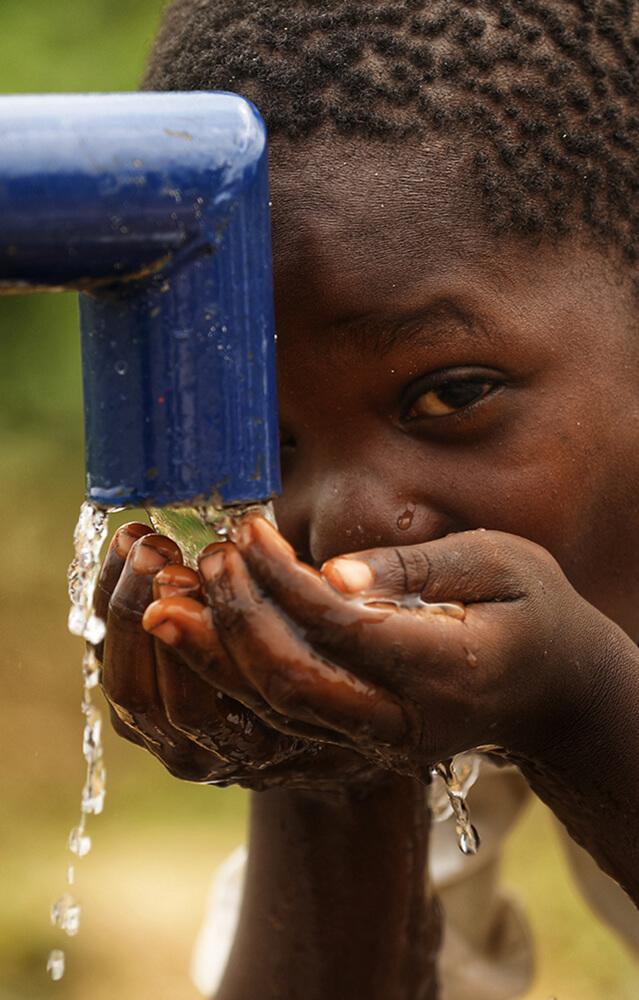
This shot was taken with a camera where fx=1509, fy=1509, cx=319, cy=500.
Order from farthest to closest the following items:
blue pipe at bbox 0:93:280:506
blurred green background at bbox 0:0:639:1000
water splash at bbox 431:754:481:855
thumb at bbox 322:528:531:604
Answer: blurred green background at bbox 0:0:639:1000
water splash at bbox 431:754:481:855
thumb at bbox 322:528:531:604
blue pipe at bbox 0:93:280:506

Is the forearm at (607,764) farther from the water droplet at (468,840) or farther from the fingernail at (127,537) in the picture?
the fingernail at (127,537)

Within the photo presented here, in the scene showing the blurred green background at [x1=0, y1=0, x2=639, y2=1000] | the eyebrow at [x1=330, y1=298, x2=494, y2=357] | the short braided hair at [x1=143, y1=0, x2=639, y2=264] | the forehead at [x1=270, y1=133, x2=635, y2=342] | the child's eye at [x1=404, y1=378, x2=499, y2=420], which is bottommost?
the blurred green background at [x1=0, y1=0, x2=639, y2=1000]

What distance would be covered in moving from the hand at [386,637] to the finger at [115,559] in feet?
0.66

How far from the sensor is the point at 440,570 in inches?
46.9

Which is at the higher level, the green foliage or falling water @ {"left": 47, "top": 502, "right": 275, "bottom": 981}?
the green foliage

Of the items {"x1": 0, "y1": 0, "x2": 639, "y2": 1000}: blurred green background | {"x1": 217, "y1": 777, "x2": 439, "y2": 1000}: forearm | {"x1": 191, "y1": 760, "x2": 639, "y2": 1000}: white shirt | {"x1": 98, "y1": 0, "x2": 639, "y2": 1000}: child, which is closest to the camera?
{"x1": 98, "y1": 0, "x2": 639, "y2": 1000}: child

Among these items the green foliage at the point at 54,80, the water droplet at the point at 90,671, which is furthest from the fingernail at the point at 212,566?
the green foliage at the point at 54,80

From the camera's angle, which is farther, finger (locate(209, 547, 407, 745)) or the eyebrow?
A: the eyebrow

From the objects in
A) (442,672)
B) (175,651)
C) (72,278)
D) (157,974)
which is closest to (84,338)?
(72,278)

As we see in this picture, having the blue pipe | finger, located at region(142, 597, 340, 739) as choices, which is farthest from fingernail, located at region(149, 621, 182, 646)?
the blue pipe

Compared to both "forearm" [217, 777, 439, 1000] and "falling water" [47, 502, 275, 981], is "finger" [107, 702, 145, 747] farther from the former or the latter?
"forearm" [217, 777, 439, 1000]

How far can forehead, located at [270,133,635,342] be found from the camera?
146 cm

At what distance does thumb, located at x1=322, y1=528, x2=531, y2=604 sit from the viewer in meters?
1.15

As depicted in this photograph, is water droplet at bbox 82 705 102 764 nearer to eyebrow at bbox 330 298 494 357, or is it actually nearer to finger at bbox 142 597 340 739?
finger at bbox 142 597 340 739
